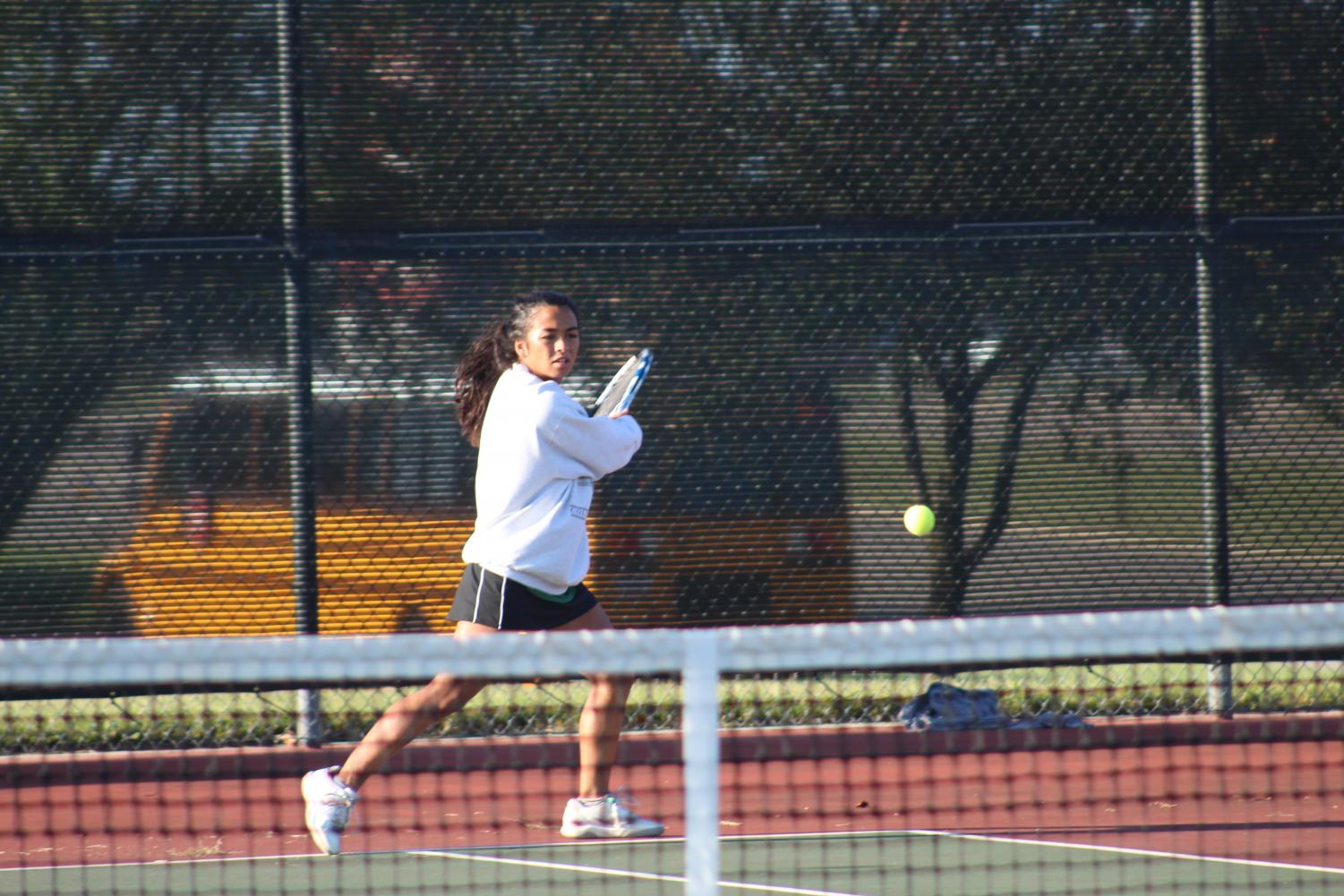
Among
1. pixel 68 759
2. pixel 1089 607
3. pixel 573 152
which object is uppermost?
pixel 573 152

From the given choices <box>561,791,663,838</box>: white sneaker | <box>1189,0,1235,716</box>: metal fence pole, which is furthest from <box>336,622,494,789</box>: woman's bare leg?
<box>1189,0,1235,716</box>: metal fence pole

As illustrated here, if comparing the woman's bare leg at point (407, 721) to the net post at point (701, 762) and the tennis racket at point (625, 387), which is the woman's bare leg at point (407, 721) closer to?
the tennis racket at point (625, 387)

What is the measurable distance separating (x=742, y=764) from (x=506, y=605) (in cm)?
166

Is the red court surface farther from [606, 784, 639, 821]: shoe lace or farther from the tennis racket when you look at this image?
the tennis racket

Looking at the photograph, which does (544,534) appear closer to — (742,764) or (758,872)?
(758,872)

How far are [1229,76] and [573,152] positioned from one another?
230 cm

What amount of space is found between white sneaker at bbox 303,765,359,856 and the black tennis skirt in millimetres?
487

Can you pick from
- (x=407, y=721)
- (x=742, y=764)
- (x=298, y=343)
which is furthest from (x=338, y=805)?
(x=298, y=343)

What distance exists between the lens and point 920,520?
16.9 feet

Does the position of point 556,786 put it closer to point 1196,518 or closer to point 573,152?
point 573,152

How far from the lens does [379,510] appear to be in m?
5.08

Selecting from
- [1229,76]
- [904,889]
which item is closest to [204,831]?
[904,889]

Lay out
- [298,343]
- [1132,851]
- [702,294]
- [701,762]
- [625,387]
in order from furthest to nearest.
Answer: [702,294]
[298,343]
[625,387]
[1132,851]
[701,762]

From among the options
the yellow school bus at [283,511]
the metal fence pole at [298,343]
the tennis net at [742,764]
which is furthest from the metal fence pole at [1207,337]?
the metal fence pole at [298,343]
